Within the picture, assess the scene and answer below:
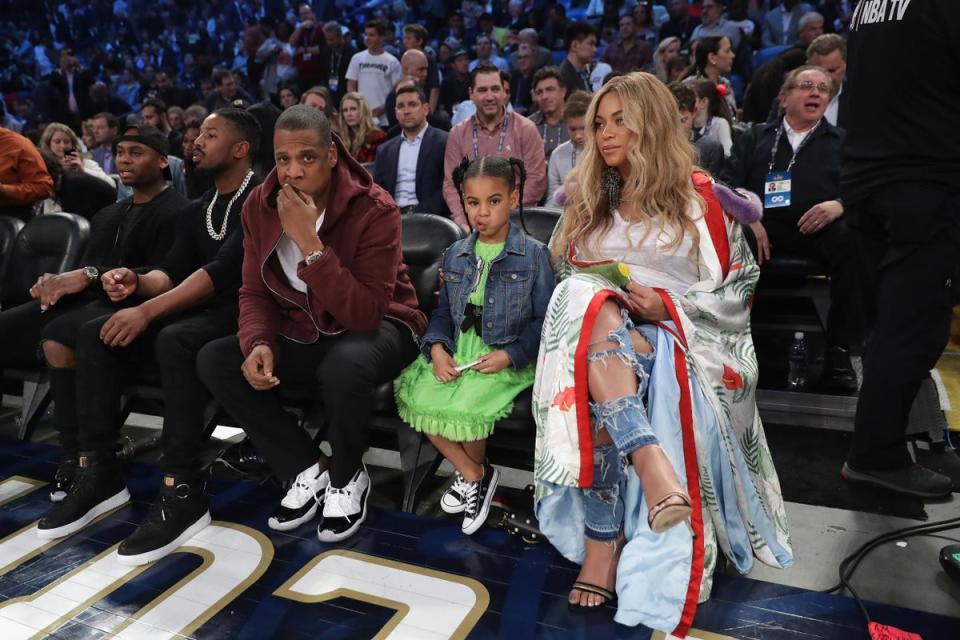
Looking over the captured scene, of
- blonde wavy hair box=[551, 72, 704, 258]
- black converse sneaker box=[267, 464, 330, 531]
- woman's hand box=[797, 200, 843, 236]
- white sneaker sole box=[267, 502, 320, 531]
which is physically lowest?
white sneaker sole box=[267, 502, 320, 531]

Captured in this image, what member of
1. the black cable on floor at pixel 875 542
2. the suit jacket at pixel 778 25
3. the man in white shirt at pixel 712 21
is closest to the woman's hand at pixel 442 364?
the black cable on floor at pixel 875 542

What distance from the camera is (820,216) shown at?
336cm

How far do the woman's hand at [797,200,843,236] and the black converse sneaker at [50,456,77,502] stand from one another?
306cm

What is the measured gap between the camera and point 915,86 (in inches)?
88.1

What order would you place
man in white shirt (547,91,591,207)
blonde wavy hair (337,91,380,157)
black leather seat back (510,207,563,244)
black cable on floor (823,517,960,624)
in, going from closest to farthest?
black cable on floor (823,517,960,624)
black leather seat back (510,207,563,244)
man in white shirt (547,91,591,207)
blonde wavy hair (337,91,380,157)

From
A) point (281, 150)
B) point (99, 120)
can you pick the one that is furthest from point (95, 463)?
point (99, 120)

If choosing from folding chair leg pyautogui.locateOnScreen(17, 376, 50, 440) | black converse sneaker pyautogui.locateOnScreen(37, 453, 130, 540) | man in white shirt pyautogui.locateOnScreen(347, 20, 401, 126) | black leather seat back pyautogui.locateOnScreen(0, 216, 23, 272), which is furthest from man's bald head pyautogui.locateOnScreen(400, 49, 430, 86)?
black converse sneaker pyautogui.locateOnScreen(37, 453, 130, 540)

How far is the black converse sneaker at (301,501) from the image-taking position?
241 centimetres

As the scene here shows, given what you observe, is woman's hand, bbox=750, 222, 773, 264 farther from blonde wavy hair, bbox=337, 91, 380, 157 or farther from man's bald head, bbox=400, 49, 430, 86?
man's bald head, bbox=400, 49, 430, 86

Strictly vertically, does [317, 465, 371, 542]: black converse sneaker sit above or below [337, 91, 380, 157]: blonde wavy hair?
below

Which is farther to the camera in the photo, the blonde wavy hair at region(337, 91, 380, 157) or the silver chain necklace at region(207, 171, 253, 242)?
the blonde wavy hair at region(337, 91, 380, 157)

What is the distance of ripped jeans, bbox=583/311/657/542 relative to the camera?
1896 mm

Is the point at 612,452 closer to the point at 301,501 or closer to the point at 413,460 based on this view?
the point at 413,460

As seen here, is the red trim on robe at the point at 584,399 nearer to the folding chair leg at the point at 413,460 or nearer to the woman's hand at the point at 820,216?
the folding chair leg at the point at 413,460
